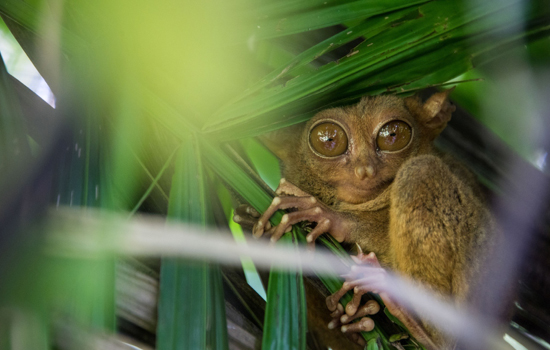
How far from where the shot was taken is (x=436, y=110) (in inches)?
85.0

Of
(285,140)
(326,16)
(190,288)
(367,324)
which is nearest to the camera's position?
(190,288)

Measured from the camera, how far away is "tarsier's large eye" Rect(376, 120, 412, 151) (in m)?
1.99

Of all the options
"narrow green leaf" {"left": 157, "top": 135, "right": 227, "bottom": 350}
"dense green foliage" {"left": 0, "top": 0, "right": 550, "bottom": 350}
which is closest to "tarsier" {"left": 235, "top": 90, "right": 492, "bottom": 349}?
"dense green foliage" {"left": 0, "top": 0, "right": 550, "bottom": 350}

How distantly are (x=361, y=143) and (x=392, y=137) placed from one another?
0.15 metres

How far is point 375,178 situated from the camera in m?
1.94

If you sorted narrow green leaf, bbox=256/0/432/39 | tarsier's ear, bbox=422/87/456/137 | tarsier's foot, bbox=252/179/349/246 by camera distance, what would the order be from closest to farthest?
tarsier's foot, bbox=252/179/349/246
narrow green leaf, bbox=256/0/432/39
tarsier's ear, bbox=422/87/456/137

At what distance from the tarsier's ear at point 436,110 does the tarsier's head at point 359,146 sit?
0.02 m

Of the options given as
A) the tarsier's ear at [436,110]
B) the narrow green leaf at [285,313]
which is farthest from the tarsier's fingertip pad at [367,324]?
the tarsier's ear at [436,110]

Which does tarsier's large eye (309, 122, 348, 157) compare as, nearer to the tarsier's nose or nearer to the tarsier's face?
the tarsier's face

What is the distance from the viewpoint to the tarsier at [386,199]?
1520 mm

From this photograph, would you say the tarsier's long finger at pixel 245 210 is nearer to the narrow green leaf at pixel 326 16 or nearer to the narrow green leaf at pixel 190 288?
the narrow green leaf at pixel 190 288

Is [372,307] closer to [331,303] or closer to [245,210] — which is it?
[331,303]

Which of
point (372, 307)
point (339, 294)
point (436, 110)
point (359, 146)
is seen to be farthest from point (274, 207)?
point (436, 110)

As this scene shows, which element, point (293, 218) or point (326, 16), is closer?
point (293, 218)
